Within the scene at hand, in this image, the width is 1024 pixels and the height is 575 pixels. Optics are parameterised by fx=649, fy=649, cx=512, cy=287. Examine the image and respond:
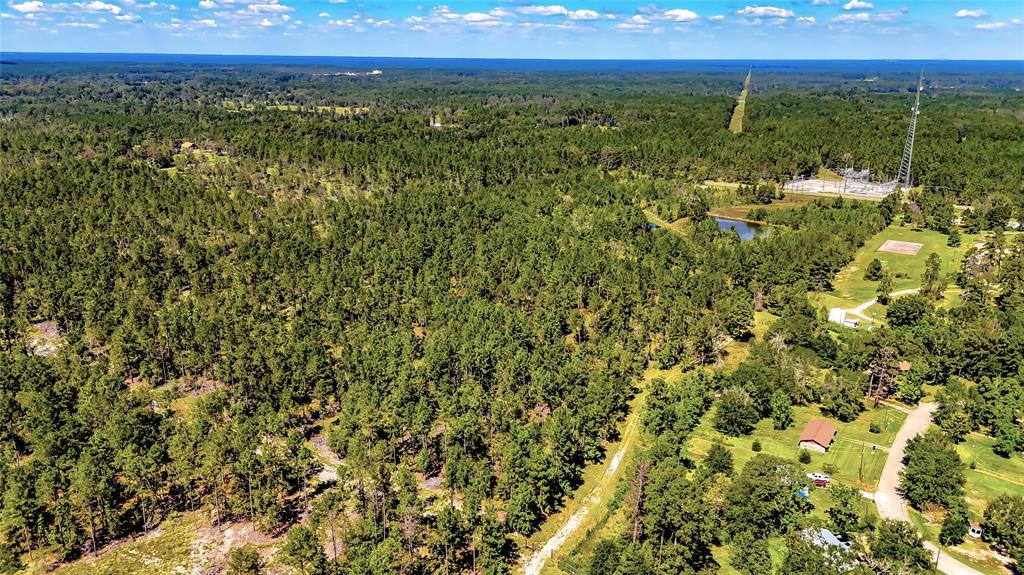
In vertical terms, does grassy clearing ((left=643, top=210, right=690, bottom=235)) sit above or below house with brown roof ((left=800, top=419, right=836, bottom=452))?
above

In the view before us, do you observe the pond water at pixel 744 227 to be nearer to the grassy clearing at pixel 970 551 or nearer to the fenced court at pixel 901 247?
the fenced court at pixel 901 247

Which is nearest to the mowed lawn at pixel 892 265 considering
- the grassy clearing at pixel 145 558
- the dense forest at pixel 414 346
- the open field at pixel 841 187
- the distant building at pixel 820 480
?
the dense forest at pixel 414 346

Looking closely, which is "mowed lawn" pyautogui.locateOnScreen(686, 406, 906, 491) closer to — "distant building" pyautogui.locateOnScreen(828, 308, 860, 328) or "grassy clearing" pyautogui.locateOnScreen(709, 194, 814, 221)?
"distant building" pyautogui.locateOnScreen(828, 308, 860, 328)

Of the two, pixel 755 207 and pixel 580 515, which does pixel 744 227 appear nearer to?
pixel 755 207

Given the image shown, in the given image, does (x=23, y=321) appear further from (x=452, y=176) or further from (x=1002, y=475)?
(x=1002, y=475)

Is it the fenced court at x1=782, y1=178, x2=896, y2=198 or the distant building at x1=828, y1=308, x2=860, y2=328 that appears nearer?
the distant building at x1=828, y1=308, x2=860, y2=328

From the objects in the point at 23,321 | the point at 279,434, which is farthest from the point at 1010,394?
the point at 23,321

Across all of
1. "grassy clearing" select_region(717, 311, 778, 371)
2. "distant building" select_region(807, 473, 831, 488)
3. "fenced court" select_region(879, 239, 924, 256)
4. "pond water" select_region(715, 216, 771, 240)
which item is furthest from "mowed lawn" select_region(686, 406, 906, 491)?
"pond water" select_region(715, 216, 771, 240)
